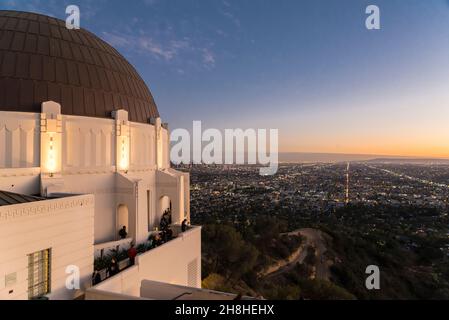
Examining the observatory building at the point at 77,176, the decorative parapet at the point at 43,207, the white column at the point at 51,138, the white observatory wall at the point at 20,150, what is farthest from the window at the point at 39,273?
the white column at the point at 51,138

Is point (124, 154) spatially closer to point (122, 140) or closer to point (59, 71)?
point (122, 140)

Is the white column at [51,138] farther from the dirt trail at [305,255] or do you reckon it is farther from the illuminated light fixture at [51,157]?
the dirt trail at [305,255]

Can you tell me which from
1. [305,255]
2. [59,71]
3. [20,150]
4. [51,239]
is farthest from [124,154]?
[305,255]

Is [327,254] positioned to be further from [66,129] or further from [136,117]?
[66,129]

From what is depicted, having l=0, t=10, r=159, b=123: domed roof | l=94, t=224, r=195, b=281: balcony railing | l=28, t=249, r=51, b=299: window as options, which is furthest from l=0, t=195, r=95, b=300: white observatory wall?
l=0, t=10, r=159, b=123: domed roof

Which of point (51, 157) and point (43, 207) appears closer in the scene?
point (43, 207)
